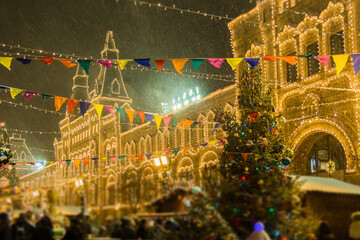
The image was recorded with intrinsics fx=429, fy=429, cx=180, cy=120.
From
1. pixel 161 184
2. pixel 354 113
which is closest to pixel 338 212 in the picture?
pixel 161 184

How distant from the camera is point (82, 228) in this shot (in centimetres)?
815

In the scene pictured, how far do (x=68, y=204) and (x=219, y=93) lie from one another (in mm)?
22581

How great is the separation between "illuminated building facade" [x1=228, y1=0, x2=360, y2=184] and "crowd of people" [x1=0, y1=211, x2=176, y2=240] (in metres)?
10.8

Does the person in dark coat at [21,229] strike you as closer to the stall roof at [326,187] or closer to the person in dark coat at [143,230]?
the person in dark coat at [143,230]

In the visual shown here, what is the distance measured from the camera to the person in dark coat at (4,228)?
7.67 metres

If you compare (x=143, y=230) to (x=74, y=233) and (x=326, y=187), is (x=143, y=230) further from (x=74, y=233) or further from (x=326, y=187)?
(x=326, y=187)

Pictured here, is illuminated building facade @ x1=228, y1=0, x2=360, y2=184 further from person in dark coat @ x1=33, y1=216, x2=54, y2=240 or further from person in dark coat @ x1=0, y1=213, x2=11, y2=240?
person in dark coat @ x1=0, y1=213, x2=11, y2=240

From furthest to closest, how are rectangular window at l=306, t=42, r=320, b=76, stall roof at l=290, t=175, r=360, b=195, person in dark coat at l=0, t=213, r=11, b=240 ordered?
rectangular window at l=306, t=42, r=320, b=76 < stall roof at l=290, t=175, r=360, b=195 < person in dark coat at l=0, t=213, r=11, b=240

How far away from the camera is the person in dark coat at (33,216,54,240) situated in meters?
7.78

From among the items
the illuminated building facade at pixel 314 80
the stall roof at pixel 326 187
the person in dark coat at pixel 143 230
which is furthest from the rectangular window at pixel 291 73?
the person in dark coat at pixel 143 230

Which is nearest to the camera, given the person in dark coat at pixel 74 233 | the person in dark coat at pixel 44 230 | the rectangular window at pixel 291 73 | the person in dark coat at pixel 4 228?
the person in dark coat at pixel 4 228

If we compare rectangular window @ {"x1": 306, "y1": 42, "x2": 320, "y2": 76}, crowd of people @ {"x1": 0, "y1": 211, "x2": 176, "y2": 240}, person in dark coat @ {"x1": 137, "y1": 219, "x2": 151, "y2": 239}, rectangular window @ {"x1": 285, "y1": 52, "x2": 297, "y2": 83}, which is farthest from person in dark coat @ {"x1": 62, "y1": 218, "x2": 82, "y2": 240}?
rectangular window @ {"x1": 285, "y1": 52, "x2": 297, "y2": 83}

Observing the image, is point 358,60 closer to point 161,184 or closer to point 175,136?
point 161,184

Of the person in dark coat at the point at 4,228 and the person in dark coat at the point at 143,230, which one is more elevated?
the person in dark coat at the point at 4,228
